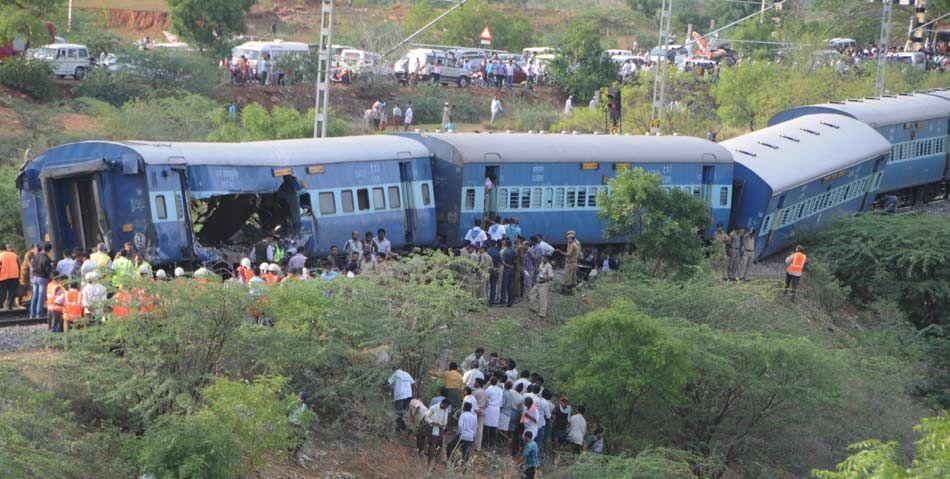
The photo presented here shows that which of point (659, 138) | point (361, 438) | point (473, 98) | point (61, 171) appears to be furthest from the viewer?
point (473, 98)

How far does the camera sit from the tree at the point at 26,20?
45406 mm

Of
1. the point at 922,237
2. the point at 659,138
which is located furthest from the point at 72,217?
the point at 922,237

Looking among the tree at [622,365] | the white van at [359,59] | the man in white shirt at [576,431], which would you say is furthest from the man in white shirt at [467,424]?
the white van at [359,59]

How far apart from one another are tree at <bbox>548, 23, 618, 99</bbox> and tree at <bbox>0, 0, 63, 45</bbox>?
21561 mm

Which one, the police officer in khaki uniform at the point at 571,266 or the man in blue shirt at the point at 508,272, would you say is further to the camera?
the police officer in khaki uniform at the point at 571,266

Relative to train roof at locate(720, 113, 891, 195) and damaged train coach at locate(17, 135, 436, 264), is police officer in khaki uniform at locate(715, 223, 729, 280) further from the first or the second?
damaged train coach at locate(17, 135, 436, 264)

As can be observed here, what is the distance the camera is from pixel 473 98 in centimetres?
5744

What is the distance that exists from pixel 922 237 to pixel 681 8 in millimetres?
61353

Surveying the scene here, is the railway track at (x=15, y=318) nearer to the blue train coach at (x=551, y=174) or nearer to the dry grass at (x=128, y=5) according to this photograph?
the blue train coach at (x=551, y=174)

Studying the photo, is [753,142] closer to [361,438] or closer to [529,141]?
[529,141]

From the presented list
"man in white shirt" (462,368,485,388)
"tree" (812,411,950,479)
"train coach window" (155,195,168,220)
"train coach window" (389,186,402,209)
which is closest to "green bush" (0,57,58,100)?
"train coach window" (389,186,402,209)

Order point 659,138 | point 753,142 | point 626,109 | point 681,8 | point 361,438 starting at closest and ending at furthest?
point 361,438 → point 659,138 → point 753,142 → point 626,109 → point 681,8

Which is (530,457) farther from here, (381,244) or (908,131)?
(908,131)

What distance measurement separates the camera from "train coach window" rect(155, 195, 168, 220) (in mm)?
23969
